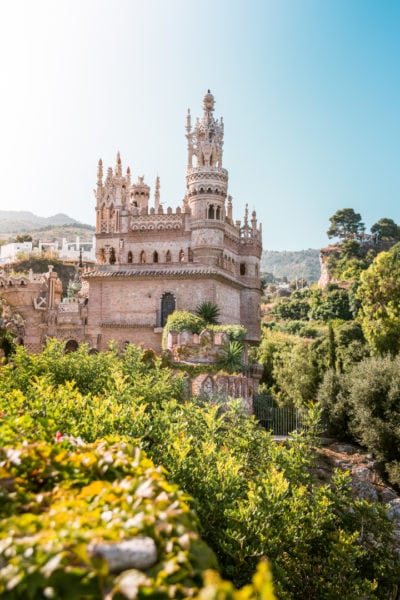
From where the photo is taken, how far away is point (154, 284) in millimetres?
34531

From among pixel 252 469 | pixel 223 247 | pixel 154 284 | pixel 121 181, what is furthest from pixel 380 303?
pixel 252 469

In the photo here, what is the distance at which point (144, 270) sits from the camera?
34.7m

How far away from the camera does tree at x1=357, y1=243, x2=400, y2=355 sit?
36.9 m

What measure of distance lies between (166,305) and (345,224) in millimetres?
72576

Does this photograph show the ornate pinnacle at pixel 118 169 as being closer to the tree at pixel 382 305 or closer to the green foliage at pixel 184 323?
the green foliage at pixel 184 323

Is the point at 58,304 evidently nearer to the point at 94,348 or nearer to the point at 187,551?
the point at 94,348

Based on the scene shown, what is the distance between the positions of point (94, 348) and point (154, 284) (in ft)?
16.3

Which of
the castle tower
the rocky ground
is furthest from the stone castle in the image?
the rocky ground

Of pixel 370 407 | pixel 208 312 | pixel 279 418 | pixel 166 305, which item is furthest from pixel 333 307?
pixel 370 407

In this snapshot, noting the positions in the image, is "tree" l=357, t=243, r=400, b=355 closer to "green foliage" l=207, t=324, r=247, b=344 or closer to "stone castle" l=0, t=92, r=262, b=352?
"stone castle" l=0, t=92, r=262, b=352

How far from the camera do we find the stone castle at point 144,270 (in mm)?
34000

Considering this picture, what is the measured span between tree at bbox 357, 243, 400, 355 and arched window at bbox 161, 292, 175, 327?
42.0ft

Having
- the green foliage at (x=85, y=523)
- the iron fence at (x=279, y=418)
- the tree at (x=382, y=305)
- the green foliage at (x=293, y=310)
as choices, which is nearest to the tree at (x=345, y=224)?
the green foliage at (x=293, y=310)

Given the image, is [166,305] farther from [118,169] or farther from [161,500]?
[161,500]
